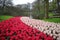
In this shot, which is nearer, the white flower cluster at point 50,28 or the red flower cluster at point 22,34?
the red flower cluster at point 22,34

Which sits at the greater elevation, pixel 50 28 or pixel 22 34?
pixel 22 34

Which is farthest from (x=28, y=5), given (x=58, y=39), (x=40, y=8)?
(x=58, y=39)

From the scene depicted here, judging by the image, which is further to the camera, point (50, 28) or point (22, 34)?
point (50, 28)

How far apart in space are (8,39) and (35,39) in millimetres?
804

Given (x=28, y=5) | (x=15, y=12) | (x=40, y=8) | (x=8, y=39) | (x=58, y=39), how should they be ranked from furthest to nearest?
(x=28, y=5) → (x=15, y=12) → (x=40, y=8) → (x=58, y=39) → (x=8, y=39)

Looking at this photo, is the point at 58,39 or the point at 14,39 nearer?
the point at 14,39

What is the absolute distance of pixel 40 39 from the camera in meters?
4.10

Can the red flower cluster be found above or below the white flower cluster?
Answer: above

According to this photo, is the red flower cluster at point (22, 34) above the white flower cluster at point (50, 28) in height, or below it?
above

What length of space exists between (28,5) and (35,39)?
60987 millimetres

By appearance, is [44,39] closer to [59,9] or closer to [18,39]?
[18,39]

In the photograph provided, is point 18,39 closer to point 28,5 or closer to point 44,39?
point 44,39

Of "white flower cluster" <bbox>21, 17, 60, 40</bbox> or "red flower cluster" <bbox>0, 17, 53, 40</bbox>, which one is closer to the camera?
"red flower cluster" <bbox>0, 17, 53, 40</bbox>

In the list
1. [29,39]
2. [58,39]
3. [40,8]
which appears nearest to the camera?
[29,39]
